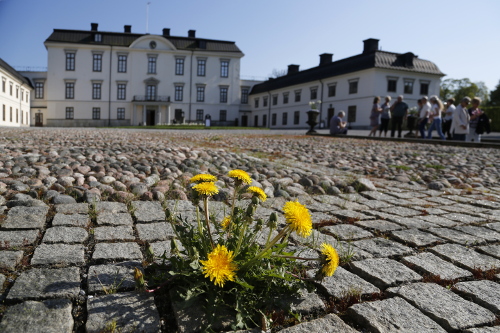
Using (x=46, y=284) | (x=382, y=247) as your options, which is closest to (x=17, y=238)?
(x=46, y=284)

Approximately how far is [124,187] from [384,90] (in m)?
35.9

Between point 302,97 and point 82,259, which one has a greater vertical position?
point 302,97

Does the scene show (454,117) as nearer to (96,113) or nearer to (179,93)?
(179,93)

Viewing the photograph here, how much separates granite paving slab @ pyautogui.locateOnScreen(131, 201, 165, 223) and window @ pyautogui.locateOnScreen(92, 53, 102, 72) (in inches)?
1901

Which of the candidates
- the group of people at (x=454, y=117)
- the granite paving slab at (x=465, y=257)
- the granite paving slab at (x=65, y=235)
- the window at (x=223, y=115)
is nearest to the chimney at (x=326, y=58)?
the window at (x=223, y=115)

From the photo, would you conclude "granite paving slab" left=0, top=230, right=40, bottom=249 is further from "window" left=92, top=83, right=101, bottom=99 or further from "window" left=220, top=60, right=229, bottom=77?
"window" left=220, top=60, right=229, bottom=77

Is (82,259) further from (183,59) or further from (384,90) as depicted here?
(183,59)

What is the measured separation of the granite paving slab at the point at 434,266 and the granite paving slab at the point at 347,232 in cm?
38

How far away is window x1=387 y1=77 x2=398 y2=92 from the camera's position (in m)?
36.3

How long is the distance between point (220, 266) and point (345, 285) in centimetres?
66

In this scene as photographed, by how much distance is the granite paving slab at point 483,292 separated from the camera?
1.56 m

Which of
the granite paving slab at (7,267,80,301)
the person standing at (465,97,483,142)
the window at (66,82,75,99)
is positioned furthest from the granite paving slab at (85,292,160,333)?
the window at (66,82,75,99)

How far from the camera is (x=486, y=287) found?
1.72 metres

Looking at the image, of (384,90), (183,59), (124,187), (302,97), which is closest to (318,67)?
(302,97)
